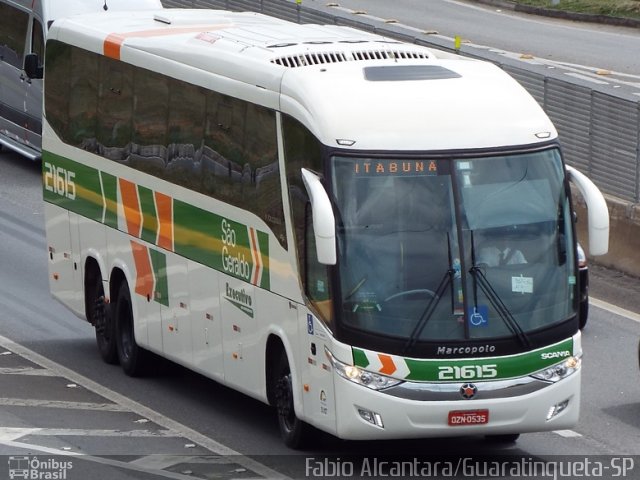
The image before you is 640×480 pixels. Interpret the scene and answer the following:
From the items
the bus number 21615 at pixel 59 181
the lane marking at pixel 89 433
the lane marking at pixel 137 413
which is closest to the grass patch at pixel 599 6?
the bus number 21615 at pixel 59 181

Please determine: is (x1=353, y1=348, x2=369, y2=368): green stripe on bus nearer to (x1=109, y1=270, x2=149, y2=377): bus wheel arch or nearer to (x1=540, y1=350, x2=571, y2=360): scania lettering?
(x1=540, y1=350, x2=571, y2=360): scania lettering

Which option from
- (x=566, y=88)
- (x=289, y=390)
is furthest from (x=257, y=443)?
(x=566, y=88)

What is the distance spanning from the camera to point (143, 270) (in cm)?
1711

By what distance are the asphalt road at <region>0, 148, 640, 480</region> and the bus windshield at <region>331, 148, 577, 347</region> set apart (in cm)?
150

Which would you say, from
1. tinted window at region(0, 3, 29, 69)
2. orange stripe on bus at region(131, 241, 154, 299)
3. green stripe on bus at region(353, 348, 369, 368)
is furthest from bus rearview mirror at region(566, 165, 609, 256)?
tinted window at region(0, 3, 29, 69)

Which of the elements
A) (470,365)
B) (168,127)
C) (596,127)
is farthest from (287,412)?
(596,127)

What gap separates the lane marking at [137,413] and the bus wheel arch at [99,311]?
50 cm

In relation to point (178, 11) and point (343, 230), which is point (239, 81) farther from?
point (178, 11)

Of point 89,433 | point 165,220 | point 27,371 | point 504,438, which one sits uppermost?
point 165,220

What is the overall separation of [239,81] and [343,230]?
2.31 meters

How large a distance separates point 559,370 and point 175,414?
4.00m

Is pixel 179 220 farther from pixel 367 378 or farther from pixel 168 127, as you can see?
Answer: pixel 367 378

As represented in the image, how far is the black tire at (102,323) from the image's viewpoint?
1814cm

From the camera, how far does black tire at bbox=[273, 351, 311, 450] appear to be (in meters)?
14.2
